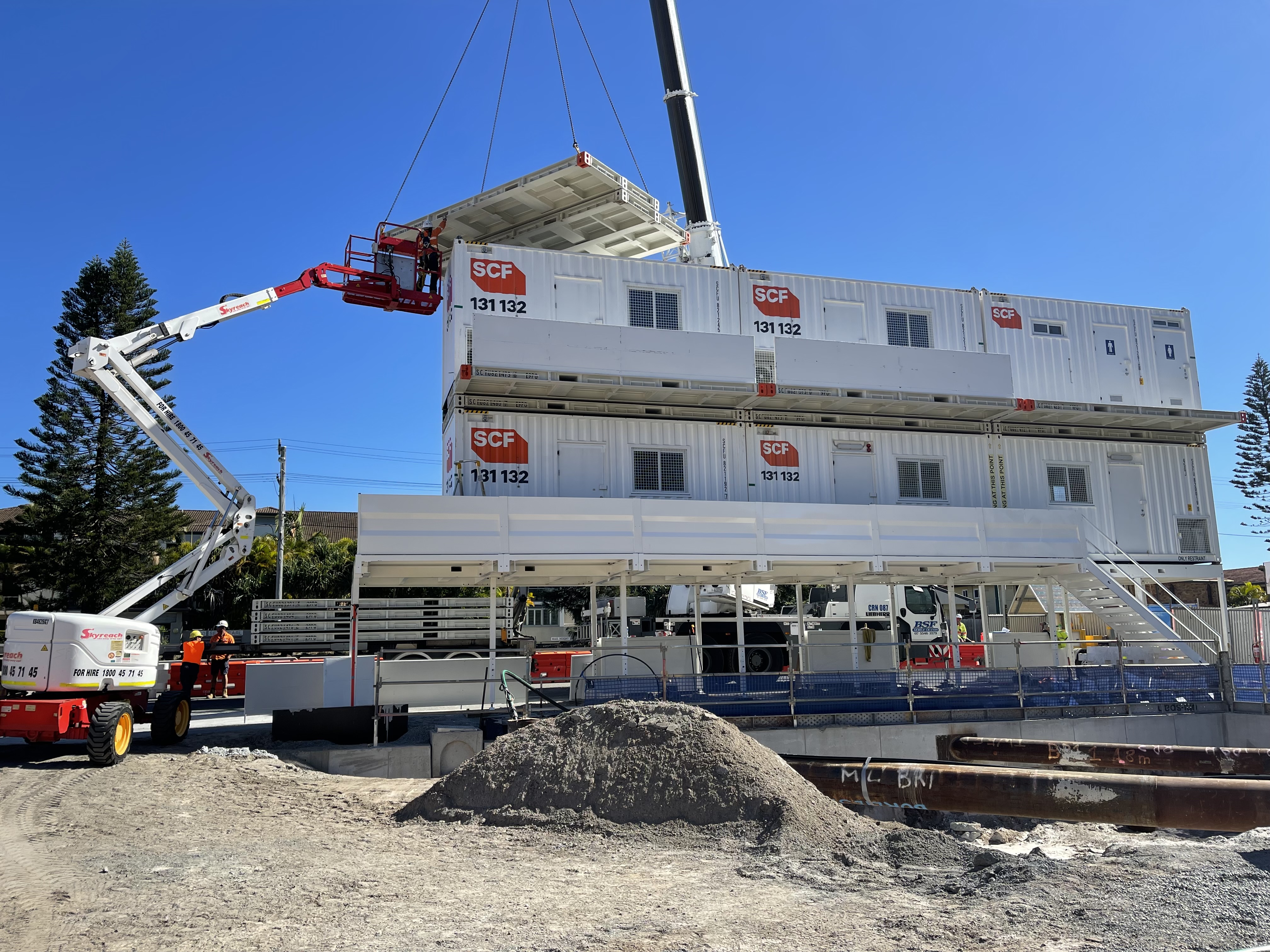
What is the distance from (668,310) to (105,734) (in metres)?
14.1

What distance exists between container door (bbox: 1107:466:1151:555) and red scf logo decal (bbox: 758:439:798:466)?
27.9 ft

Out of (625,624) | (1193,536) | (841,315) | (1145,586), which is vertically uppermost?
(841,315)

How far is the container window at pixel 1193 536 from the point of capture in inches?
981

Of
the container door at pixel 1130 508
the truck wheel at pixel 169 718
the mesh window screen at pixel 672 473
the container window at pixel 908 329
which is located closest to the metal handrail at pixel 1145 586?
the container door at pixel 1130 508

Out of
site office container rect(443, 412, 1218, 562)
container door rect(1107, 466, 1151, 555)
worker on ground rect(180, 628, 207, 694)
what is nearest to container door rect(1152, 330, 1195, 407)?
site office container rect(443, 412, 1218, 562)

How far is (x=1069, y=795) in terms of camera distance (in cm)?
933

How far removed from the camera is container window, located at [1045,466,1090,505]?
2452cm

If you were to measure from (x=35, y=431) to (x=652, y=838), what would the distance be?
37.7 metres

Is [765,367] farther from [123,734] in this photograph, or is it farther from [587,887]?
[587,887]

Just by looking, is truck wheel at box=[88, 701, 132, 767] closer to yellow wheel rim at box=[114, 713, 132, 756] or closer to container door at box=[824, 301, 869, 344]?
yellow wheel rim at box=[114, 713, 132, 756]

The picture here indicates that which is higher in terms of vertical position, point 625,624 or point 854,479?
point 854,479

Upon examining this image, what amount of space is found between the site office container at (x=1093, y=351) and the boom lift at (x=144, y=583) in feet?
46.9

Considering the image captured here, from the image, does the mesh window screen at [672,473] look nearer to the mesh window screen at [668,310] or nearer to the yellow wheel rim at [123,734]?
the mesh window screen at [668,310]

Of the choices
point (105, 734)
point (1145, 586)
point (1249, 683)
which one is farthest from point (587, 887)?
point (1145, 586)
